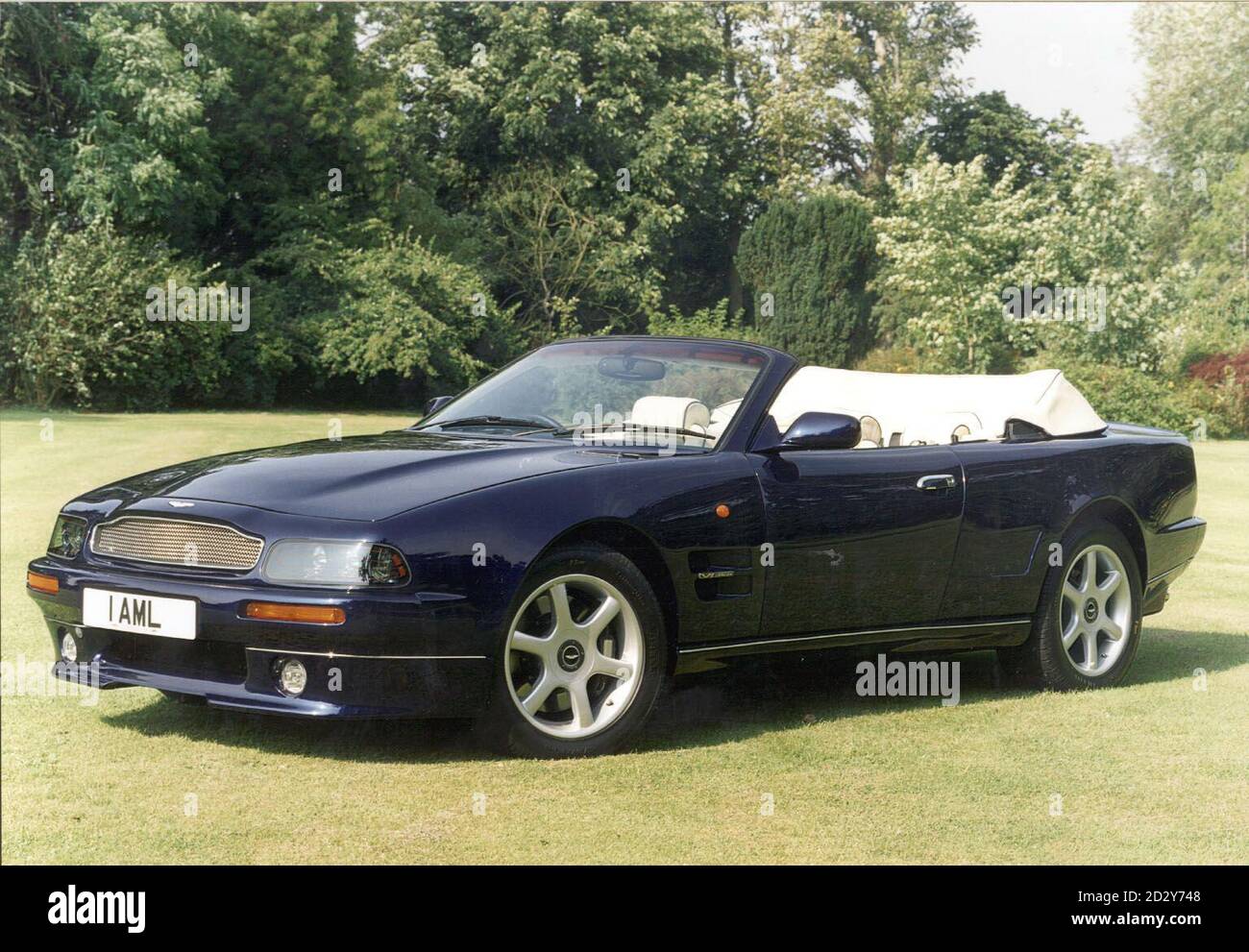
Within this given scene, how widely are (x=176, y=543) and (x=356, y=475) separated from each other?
64 cm

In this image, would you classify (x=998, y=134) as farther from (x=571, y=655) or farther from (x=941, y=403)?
(x=571, y=655)

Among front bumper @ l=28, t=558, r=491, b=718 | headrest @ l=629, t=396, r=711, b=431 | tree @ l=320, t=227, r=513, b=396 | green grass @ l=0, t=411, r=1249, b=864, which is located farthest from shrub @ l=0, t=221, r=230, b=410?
front bumper @ l=28, t=558, r=491, b=718

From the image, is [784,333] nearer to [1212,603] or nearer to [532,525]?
[1212,603]

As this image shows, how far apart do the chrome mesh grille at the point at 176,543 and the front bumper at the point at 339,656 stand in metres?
0.09

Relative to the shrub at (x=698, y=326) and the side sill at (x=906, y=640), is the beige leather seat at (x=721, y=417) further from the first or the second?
the shrub at (x=698, y=326)

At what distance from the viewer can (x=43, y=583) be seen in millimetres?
5672

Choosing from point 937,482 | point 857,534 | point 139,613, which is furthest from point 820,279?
point 139,613

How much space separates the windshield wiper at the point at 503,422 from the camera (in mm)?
6355

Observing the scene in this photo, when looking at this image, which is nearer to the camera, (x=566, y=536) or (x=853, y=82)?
(x=566, y=536)

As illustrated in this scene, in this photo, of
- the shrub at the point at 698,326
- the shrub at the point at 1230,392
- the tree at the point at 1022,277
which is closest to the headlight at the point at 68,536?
the tree at the point at 1022,277

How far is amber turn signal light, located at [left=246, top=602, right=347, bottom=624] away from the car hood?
12.8 inches

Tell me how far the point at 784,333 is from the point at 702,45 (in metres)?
10.00

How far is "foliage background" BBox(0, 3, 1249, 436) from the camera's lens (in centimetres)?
3238

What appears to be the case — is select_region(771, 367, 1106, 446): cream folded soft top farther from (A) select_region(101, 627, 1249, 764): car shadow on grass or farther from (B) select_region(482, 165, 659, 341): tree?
(B) select_region(482, 165, 659, 341): tree
